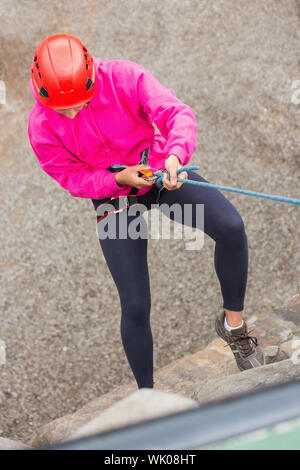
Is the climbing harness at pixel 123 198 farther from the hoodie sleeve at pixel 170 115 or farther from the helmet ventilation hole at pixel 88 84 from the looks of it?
the helmet ventilation hole at pixel 88 84

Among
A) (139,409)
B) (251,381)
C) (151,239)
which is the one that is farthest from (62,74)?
(151,239)

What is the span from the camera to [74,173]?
7.46 feet

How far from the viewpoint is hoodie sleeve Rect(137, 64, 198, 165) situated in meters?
2.10

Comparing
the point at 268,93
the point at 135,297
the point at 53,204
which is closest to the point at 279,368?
the point at 135,297

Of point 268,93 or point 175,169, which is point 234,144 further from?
point 175,169

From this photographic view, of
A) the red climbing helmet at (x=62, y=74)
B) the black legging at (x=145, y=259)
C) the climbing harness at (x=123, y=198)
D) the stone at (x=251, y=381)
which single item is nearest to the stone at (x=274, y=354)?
the stone at (x=251, y=381)

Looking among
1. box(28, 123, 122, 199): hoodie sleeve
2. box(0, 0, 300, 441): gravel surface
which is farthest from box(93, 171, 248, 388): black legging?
box(0, 0, 300, 441): gravel surface

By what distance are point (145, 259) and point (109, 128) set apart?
0.60m

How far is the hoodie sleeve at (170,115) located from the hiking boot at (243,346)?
0.95 metres

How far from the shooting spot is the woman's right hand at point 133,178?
2121mm

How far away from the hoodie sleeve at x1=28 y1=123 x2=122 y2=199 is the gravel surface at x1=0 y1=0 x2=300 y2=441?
63.3 inches

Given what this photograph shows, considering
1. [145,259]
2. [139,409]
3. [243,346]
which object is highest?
[139,409]

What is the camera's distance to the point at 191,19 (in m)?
5.06

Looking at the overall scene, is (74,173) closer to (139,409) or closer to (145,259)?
(145,259)
